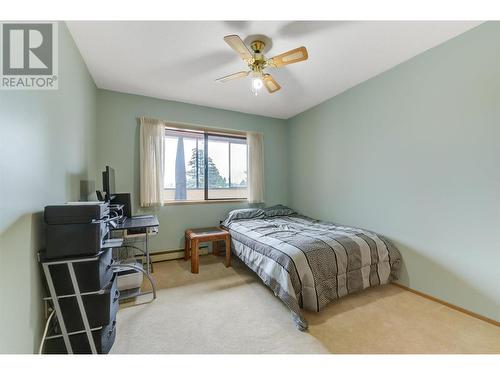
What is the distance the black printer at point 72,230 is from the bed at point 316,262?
1.48 meters

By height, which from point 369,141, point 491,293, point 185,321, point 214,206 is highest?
point 369,141

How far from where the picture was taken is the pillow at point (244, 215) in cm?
340

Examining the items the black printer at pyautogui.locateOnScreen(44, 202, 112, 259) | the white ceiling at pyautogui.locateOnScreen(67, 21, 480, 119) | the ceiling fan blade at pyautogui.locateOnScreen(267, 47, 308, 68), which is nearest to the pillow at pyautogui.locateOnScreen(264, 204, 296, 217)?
the white ceiling at pyautogui.locateOnScreen(67, 21, 480, 119)

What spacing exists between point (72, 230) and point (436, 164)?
314 centimetres

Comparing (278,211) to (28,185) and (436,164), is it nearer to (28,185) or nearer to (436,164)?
(436,164)

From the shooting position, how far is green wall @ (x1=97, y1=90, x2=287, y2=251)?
117 inches

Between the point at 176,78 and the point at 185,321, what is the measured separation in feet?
9.04

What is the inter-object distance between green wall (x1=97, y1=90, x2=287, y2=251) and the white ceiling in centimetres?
23

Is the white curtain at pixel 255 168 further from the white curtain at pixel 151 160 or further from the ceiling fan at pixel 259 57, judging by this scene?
the ceiling fan at pixel 259 57

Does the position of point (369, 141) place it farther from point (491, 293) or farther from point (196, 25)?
point (196, 25)

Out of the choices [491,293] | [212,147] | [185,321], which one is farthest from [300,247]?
[212,147]

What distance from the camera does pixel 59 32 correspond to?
157 cm

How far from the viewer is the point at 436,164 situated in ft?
6.75

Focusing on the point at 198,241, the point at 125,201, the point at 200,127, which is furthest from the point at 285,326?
the point at 200,127
